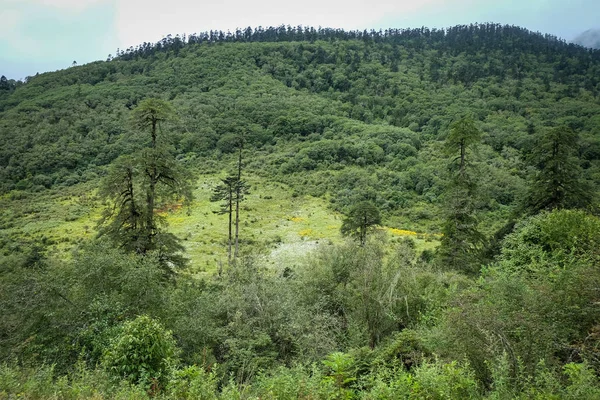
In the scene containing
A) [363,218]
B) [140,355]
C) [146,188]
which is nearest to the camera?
[140,355]

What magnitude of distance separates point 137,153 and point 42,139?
8752 centimetres

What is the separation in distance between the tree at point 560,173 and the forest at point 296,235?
0.10 m

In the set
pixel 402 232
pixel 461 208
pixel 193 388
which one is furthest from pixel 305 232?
pixel 193 388

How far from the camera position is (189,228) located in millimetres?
44062

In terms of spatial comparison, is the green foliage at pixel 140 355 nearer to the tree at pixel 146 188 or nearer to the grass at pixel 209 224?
the tree at pixel 146 188

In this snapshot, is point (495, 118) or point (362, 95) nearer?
point (495, 118)

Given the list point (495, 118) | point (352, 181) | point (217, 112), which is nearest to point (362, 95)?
point (495, 118)

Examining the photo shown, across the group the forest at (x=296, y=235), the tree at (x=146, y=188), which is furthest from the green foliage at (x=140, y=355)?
the tree at (x=146, y=188)

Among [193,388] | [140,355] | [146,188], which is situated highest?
[146,188]

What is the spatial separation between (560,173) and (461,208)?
551 cm

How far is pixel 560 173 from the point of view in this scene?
1908 cm

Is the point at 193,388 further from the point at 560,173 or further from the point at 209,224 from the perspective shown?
the point at 209,224

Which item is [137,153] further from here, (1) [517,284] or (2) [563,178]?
(2) [563,178]

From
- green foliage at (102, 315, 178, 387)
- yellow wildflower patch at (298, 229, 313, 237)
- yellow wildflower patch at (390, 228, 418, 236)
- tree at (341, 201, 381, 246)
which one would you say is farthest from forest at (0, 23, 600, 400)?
yellow wildflower patch at (390, 228, 418, 236)
